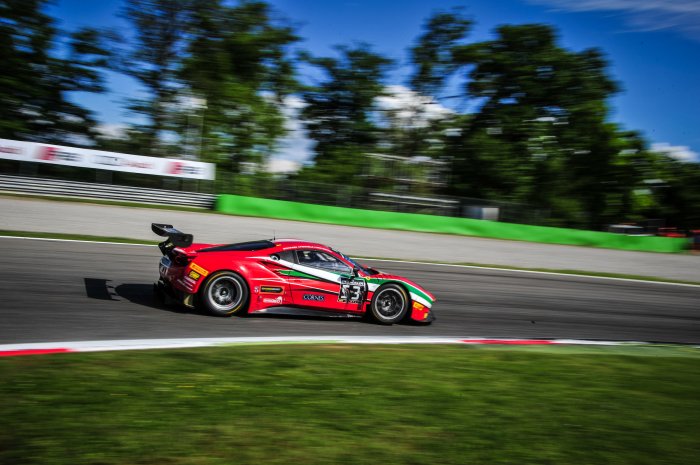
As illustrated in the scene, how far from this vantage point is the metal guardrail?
2403 centimetres

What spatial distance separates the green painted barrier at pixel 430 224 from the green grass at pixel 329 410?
690 inches

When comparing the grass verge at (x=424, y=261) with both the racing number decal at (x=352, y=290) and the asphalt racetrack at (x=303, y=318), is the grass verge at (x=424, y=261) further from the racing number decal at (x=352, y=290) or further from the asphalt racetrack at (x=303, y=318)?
the racing number decal at (x=352, y=290)

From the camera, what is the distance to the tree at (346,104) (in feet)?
138

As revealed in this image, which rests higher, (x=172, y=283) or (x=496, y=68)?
(x=496, y=68)

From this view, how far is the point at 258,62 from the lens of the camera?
39.6 metres

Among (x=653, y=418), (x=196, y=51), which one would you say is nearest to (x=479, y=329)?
(x=653, y=418)

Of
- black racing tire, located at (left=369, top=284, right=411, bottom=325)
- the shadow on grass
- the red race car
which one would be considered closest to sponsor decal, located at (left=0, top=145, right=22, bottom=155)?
the shadow on grass

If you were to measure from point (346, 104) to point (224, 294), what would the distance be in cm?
3524

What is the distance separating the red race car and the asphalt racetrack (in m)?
0.26

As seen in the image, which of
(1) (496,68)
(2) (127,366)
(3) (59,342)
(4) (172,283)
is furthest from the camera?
(1) (496,68)

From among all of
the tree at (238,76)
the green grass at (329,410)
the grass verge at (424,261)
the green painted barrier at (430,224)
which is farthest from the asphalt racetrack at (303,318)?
the tree at (238,76)

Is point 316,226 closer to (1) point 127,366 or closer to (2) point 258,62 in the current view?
(1) point 127,366

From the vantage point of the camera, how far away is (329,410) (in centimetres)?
496

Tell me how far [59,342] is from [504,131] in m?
37.8
